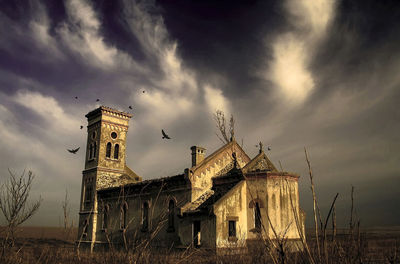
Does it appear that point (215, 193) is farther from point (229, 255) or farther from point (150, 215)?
point (229, 255)

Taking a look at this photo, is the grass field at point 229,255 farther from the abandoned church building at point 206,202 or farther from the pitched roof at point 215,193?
the pitched roof at point 215,193

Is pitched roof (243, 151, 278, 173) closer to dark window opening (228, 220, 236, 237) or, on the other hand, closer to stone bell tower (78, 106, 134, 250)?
dark window opening (228, 220, 236, 237)

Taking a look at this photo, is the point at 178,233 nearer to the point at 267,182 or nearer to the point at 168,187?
the point at 168,187

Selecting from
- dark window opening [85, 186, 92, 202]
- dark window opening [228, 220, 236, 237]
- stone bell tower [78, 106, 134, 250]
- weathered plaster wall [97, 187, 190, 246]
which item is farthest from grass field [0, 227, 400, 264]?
dark window opening [85, 186, 92, 202]

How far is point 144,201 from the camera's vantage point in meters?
25.1

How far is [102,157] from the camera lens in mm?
31469

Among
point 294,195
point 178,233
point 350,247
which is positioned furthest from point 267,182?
point 350,247

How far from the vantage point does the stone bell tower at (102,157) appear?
30812mm

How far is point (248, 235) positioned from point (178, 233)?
4752 mm

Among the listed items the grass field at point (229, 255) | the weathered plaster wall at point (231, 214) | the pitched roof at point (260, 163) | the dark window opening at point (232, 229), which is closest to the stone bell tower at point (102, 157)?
the pitched roof at point (260, 163)

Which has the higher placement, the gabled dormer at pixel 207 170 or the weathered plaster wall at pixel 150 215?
the gabled dormer at pixel 207 170

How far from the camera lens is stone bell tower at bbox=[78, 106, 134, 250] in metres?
30.8

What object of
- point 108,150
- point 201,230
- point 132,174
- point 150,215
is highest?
point 108,150

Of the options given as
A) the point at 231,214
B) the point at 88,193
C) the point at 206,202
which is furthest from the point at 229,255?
the point at 88,193
